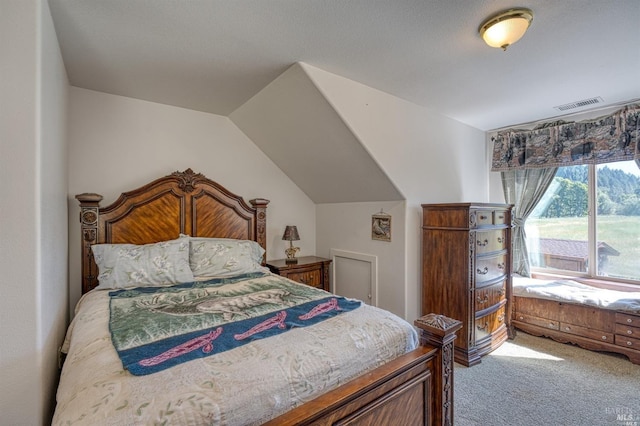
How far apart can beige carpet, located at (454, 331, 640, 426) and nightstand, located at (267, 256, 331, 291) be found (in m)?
1.60

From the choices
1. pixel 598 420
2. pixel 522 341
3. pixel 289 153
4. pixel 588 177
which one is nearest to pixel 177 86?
pixel 289 153

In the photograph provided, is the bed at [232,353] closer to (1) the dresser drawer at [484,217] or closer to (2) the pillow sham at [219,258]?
(2) the pillow sham at [219,258]

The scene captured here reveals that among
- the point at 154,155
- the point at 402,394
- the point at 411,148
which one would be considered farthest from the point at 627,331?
the point at 154,155

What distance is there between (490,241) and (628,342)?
1.39 metres

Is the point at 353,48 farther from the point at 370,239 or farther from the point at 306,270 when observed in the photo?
the point at 306,270

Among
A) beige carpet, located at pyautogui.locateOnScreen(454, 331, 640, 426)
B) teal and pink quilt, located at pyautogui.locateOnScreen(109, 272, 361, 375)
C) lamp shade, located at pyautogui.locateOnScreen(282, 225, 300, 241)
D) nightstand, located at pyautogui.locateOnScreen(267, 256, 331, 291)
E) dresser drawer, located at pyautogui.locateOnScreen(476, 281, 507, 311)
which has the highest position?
lamp shade, located at pyautogui.locateOnScreen(282, 225, 300, 241)

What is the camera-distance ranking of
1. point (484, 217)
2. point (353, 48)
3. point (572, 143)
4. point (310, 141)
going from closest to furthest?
1. point (353, 48)
2. point (484, 217)
3. point (310, 141)
4. point (572, 143)

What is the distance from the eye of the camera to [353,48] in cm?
194

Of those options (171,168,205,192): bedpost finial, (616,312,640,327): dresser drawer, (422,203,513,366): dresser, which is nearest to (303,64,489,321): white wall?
(422,203,513,366): dresser

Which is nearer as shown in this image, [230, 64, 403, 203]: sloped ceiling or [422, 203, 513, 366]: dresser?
[230, 64, 403, 203]: sloped ceiling

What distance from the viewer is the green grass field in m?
2.98

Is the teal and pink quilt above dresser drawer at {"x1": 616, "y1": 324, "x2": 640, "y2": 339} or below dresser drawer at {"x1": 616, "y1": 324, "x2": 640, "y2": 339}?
above

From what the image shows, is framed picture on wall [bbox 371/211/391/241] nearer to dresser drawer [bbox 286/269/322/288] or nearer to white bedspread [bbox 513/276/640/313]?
dresser drawer [bbox 286/269/322/288]

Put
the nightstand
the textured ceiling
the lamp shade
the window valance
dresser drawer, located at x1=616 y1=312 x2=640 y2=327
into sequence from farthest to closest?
1. the lamp shade
2. the nightstand
3. the window valance
4. dresser drawer, located at x1=616 y1=312 x2=640 y2=327
5. the textured ceiling
